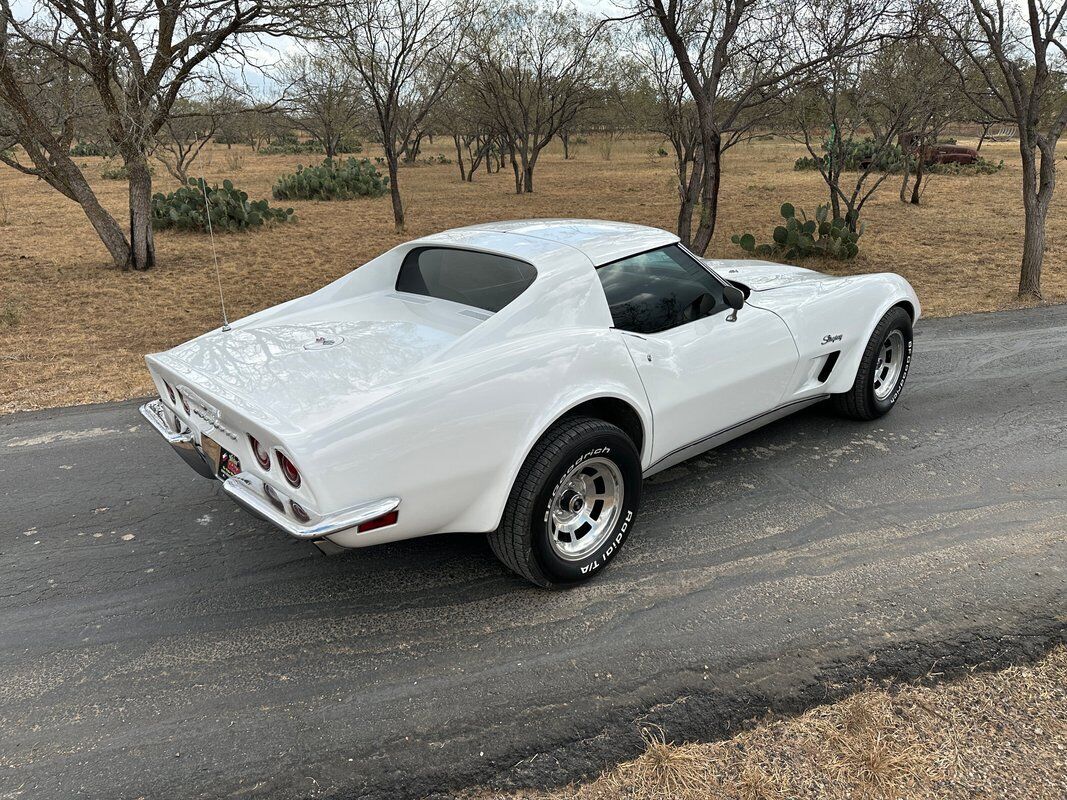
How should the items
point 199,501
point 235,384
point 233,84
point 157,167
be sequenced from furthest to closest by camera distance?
point 157,167 < point 233,84 < point 199,501 < point 235,384

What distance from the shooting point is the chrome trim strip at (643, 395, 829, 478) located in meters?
3.36

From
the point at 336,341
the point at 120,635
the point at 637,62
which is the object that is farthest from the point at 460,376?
the point at 637,62

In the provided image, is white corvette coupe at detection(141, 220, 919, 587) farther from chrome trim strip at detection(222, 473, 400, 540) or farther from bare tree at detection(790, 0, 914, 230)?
bare tree at detection(790, 0, 914, 230)

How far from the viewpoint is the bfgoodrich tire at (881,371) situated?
4.31 metres

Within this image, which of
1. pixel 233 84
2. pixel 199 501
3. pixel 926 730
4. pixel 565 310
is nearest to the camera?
pixel 926 730

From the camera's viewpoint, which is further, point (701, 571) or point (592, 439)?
point (701, 571)

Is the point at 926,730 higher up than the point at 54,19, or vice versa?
the point at 54,19

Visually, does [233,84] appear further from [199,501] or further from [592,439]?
[592,439]

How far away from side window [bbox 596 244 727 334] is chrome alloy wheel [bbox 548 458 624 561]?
66 centimetres

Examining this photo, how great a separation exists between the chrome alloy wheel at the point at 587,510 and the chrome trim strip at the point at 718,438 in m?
0.27

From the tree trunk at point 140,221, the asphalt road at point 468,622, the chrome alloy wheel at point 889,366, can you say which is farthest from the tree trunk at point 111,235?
the chrome alloy wheel at point 889,366

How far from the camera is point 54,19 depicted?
347 inches

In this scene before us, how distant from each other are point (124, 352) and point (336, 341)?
490 cm

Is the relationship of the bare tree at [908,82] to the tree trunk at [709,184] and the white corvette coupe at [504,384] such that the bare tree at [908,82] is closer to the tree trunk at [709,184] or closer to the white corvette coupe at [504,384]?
the tree trunk at [709,184]
